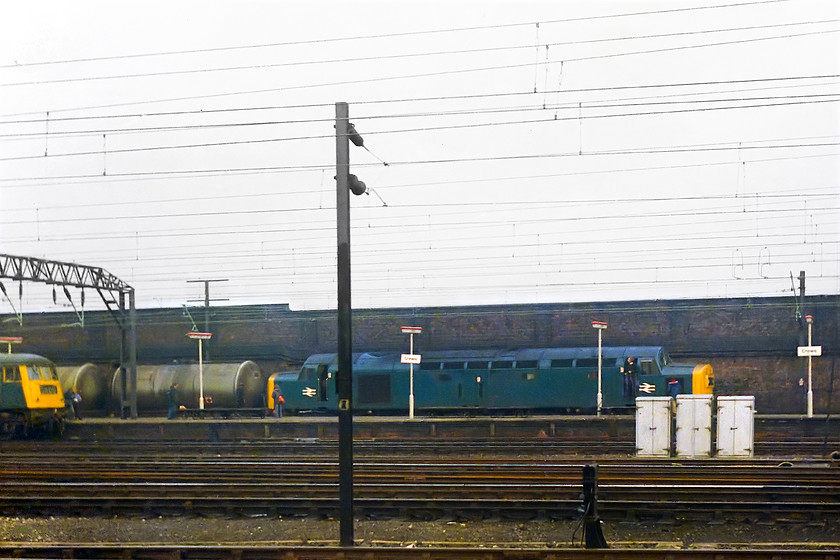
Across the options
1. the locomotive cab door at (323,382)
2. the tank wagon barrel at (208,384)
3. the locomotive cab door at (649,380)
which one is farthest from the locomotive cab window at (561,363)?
the tank wagon barrel at (208,384)

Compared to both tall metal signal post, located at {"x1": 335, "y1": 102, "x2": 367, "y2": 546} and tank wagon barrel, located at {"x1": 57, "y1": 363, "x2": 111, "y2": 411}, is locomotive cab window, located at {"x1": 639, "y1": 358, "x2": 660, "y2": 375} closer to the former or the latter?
tall metal signal post, located at {"x1": 335, "y1": 102, "x2": 367, "y2": 546}

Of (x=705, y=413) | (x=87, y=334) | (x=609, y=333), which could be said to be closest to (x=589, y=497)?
(x=705, y=413)

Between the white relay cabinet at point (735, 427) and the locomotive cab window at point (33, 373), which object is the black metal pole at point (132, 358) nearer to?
the locomotive cab window at point (33, 373)

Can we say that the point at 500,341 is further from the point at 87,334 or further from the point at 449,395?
the point at 87,334

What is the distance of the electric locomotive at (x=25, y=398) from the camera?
30.6 metres

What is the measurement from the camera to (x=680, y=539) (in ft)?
42.2

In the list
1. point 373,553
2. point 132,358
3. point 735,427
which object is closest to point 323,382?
point 132,358

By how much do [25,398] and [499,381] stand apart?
1612 centimetres

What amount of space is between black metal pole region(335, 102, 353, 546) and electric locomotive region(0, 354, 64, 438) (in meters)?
22.4

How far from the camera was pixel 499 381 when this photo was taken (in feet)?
101

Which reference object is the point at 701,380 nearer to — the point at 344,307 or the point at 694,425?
the point at 694,425

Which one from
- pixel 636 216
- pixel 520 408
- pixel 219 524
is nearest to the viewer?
pixel 219 524

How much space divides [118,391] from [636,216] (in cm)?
2488

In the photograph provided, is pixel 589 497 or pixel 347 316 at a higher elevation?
pixel 347 316
